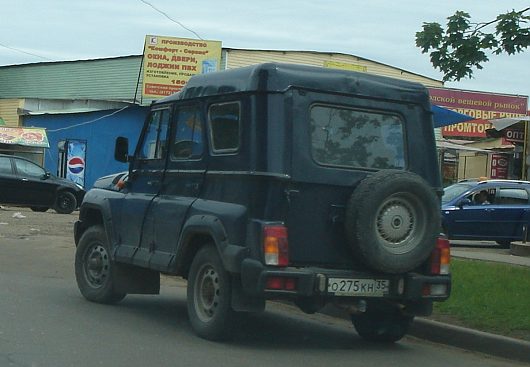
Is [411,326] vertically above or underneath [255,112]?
underneath

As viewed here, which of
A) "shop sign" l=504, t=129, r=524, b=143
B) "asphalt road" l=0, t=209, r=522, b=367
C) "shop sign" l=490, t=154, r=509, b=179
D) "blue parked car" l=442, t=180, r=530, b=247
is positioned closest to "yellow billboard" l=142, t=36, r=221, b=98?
"shop sign" l=490, t=154, r=509, b=179

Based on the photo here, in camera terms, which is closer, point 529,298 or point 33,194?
point 529,298

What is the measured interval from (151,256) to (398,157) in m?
2.67

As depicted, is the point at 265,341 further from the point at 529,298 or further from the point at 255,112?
the point at 529,298

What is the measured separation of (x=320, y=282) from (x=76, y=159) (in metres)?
28.4

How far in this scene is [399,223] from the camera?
27.0ft

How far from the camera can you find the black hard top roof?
8.09 metres

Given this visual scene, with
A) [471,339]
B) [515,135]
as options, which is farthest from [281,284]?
[515,135]

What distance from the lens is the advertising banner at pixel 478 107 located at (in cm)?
4303

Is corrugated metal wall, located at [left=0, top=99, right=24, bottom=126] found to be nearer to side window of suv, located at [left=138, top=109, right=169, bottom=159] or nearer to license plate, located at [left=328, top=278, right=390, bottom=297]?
side window of suv, located at [left=138, top=109, right=169, bottom=159]

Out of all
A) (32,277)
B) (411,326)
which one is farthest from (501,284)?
(32,277)

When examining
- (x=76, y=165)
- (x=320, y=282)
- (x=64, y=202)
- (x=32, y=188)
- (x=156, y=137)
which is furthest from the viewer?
(x=76, y=165)

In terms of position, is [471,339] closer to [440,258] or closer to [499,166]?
[440,258]

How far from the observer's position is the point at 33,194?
25.2 m
